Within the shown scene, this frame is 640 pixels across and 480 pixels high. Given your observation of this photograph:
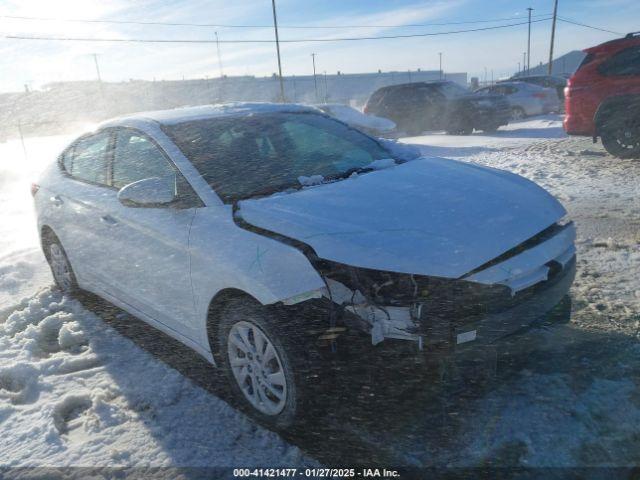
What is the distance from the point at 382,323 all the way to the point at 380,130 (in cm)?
1140

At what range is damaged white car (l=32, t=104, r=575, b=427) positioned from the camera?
220cm

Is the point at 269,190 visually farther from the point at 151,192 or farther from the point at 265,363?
the point at 265,363

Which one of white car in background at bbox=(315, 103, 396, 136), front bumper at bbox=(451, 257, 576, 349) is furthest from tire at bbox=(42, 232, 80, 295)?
white car in background at bbox=(315, 103, 396, 136)

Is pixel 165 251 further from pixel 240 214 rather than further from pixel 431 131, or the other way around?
pixel 431 131

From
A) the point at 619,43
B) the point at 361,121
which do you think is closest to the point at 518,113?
the point at 361,121

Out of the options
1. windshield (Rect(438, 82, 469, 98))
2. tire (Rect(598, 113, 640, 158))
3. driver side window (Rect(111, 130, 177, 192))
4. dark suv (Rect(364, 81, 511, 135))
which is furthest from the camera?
windshield (Rect(438, 82, 469, 98))

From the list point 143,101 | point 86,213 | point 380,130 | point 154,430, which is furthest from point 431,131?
point 143,101

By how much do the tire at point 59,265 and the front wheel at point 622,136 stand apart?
8.24 metres

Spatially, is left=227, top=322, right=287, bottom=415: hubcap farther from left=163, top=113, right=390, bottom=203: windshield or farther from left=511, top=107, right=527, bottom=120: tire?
left=511, top=107, right=527, bottom=120: tire

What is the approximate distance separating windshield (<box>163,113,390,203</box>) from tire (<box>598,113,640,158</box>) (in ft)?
20.1

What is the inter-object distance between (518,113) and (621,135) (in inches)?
383

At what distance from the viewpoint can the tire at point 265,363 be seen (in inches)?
89.2

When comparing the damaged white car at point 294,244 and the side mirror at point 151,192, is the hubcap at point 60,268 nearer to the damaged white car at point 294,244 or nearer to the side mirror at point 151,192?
the damaged white car at point 294,244

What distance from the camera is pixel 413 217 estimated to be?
2.42 m
